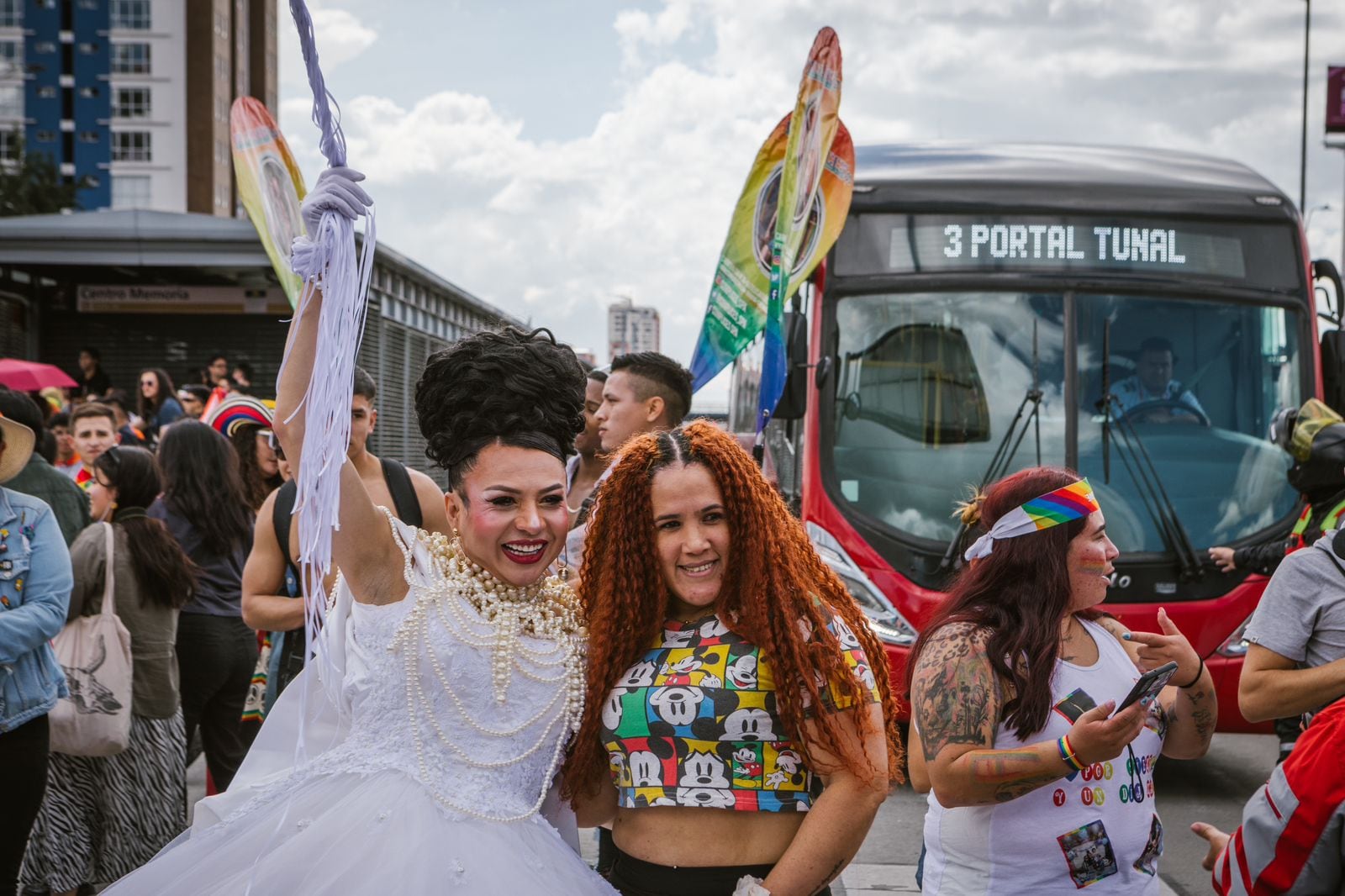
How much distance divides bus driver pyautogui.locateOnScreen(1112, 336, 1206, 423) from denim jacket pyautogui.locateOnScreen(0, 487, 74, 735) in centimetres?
512

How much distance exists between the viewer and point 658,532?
2703 mm

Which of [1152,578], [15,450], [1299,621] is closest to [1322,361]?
[1152,578]

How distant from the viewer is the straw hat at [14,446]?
166 inches

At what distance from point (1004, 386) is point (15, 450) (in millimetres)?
4754

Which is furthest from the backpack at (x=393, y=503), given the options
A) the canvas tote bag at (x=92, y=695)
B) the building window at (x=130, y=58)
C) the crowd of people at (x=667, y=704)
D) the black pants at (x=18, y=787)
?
the building window at (x=130, y=58)

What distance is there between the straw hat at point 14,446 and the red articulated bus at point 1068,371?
373cm

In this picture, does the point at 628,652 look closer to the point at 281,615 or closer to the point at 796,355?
the point at 281,615

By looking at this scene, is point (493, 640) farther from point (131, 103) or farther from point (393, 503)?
point (131, 103)

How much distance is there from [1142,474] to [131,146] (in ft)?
244

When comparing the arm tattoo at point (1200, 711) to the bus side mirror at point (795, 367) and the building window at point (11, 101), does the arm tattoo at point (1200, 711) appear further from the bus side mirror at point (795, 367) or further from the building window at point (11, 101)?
the building window at point (11, 101)

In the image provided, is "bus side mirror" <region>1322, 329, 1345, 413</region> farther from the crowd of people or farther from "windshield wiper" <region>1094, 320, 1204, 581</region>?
the crowd of people

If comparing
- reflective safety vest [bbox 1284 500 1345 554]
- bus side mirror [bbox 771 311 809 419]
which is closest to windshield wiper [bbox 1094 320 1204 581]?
reflective safety vest [bbox 1284 500 1345 554]

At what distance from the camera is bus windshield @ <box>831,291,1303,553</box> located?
6.93 meters

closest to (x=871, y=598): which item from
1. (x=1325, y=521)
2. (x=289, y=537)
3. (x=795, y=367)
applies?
(x=795, y=367)
